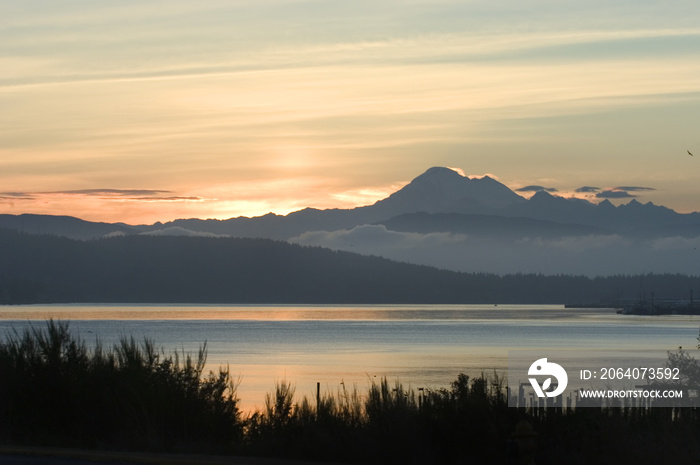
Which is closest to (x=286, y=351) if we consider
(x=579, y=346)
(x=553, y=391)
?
(x=579, y=346)

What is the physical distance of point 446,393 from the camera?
59.0 feet

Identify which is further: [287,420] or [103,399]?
[103,399]

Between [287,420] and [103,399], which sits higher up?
[103,399]

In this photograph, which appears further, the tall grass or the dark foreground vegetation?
the tall grass

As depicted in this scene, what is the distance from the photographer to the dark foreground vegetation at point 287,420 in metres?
16.0

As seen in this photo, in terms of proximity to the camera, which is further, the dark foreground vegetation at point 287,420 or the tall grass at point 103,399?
the tall grass at point 103,399

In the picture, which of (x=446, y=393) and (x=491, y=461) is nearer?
(x=491, y=461)

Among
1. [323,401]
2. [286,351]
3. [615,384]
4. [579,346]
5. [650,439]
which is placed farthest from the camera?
[579,346]

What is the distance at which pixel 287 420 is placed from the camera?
19.8 m

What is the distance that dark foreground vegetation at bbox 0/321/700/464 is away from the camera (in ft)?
52.6

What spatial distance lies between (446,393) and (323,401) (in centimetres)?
271

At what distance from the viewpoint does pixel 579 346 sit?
92.5m

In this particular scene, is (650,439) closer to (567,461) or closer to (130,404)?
(567,461)

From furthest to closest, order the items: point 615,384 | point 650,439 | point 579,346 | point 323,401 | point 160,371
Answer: point 579,346 → point 615,384 → point 160,371 → point 323,401 → point 650,439
